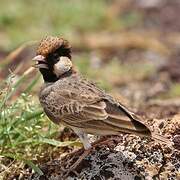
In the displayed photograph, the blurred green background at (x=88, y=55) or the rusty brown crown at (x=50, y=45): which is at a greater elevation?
the rusty brown crown at (x=50, y=45)

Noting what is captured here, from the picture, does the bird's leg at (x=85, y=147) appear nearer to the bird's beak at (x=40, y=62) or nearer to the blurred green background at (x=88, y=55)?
the blurred green background at (x=88, y=55)

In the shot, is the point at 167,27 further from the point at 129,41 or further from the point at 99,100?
the point at 99,100

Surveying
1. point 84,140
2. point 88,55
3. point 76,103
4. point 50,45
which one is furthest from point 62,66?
point 88,55

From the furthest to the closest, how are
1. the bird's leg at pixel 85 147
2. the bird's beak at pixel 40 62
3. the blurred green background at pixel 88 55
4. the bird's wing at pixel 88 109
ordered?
1. the blurred green background at pixel 88 55
2. the bird's beak at pixel 40 62
3. the bird's leg at pixel 85 147
4. the bird's wing at pixel 88 109

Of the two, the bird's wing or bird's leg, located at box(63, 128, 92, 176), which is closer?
the bird's wing

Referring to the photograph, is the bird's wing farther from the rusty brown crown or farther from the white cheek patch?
the rusty brown crown

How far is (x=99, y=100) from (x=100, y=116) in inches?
7.1

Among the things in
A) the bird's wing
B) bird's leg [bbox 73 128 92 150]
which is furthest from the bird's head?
bird's leg [bbox 73 128 92 150]

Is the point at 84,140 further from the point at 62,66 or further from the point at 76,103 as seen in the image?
the point at 62,66

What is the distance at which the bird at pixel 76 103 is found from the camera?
16.3 ft

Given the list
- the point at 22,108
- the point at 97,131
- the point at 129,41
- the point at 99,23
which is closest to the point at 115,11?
the point at 99,23

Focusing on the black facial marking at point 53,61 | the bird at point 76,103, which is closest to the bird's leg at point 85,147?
the bird at point 76,103

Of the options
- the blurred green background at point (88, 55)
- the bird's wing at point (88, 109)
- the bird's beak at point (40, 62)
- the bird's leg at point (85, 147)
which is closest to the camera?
the bird's wing at point (88, 109)

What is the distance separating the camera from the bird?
497 centimetres
